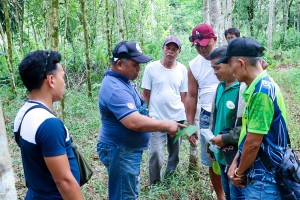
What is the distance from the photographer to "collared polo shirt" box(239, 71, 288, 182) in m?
2.10

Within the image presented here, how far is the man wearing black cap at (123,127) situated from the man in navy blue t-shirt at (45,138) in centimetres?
75

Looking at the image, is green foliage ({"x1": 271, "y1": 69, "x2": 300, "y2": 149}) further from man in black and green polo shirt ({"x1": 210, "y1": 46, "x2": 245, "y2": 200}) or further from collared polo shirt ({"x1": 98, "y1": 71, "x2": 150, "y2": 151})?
collared polo shirt ({"x1": 98, "y1": 71, "x2": 150, "y2": 151})

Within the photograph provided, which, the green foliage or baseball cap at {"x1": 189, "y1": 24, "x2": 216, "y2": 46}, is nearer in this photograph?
baseball cap at {"x1": 189, "y1": 24, "x2": 216, "y2": 46}

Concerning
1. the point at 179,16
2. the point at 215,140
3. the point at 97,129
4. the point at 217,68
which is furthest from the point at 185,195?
the point at 179,16

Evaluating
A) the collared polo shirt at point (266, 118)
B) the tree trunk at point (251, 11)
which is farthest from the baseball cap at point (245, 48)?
the tree trunk at point (251, 11)

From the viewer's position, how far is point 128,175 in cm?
284

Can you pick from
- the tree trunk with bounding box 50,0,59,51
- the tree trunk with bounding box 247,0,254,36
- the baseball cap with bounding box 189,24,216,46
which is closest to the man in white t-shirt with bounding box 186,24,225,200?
the baseball cap with bounding box 189,24,216,46

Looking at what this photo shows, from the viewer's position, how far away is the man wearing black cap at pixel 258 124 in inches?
82.8

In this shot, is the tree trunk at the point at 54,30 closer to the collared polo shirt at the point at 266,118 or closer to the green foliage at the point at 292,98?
the collared polo shirt at the point at 266,118

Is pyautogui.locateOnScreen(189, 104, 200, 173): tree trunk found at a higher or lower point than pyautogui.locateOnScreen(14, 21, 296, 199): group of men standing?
lower

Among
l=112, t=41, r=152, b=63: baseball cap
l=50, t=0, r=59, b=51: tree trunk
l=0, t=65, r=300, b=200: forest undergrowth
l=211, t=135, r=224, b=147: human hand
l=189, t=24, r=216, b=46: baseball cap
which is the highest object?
l=50, t=0, r=59, b=51: tree trunk

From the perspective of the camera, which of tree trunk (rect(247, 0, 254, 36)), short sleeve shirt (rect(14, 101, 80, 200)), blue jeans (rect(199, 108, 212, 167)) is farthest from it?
tree trunk (rect(247, 0, 254, 36))

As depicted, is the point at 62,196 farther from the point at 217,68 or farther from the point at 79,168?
the point at 217,68

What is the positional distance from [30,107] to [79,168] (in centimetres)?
56
